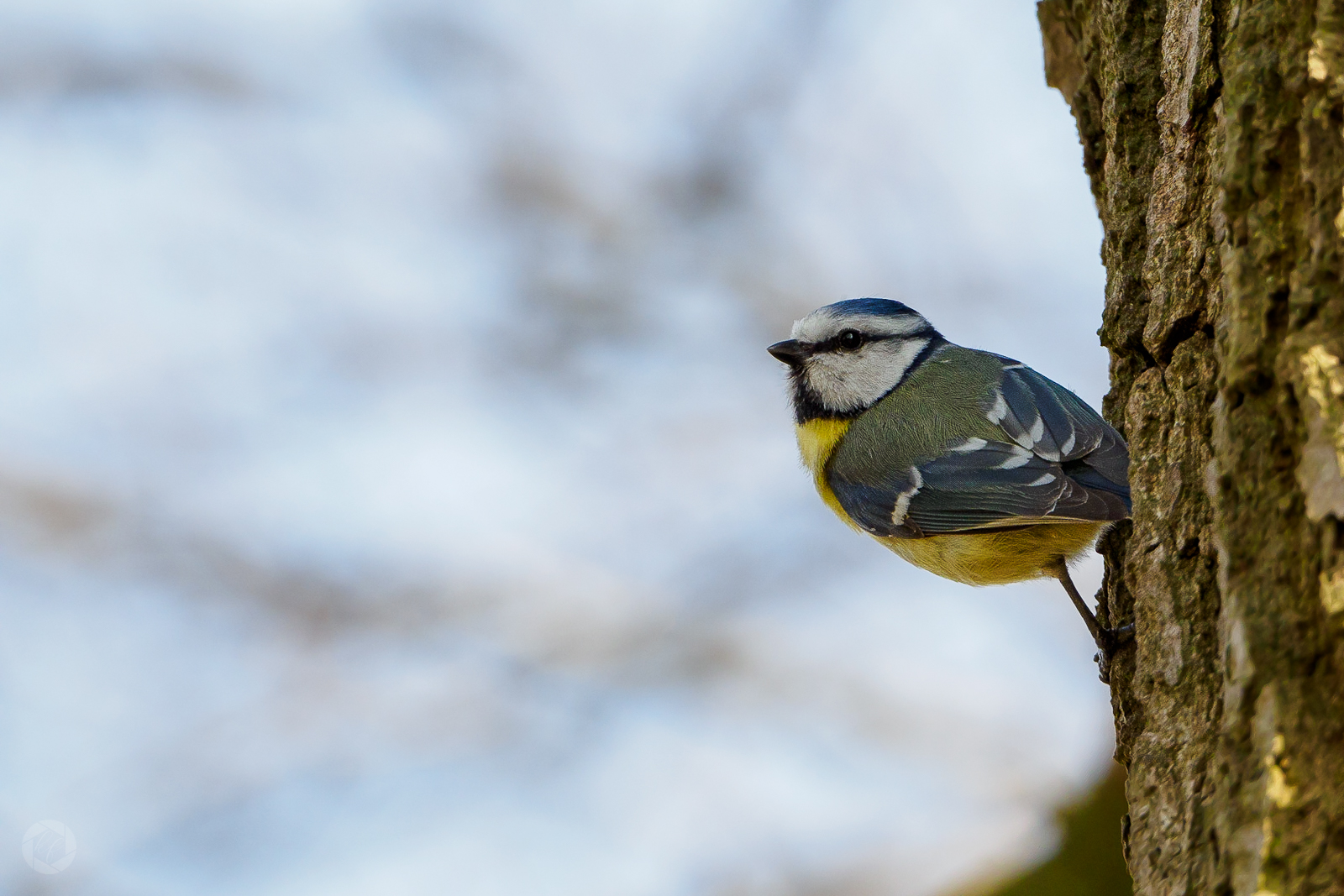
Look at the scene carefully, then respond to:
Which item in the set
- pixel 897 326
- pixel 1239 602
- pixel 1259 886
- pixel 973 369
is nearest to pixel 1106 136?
pixel 973 369

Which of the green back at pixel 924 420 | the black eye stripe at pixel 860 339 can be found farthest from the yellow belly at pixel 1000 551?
the black eye stripe at pixel 860 339

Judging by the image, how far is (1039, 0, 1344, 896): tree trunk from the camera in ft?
3.22

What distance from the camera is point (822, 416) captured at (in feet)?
9.69

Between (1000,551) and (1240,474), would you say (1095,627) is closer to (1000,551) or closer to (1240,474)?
(1000,551)

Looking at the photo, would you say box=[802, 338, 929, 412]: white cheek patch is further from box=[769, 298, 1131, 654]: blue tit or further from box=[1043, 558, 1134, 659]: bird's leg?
box=[1043, 558, 1134, 659]: bird's leg

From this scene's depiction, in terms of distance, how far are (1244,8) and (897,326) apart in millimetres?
→ 1666

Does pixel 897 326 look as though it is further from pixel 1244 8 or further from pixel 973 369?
pixel 1244 8

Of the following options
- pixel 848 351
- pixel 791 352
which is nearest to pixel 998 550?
pixel 848 351

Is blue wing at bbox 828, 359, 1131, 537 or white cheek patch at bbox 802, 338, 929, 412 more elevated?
white cheek patch at bbox 802, 338, 929, 412

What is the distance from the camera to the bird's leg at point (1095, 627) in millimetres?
1624

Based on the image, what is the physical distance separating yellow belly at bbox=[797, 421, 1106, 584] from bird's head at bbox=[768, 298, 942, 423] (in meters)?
0.42

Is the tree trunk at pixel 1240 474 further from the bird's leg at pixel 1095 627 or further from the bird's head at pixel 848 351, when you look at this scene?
the bird's head at pixel 848 351

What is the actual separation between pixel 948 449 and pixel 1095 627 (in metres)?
0.68

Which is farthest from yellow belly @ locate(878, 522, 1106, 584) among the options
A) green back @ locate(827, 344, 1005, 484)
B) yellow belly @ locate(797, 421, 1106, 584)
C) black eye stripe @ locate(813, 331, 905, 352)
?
black eye stripe @ locate(813, 331, 905, 352)
